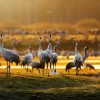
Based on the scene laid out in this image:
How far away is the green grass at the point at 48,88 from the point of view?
26719 millimetres

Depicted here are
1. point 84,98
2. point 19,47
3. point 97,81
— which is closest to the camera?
point 84,98

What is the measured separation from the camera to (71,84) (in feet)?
105

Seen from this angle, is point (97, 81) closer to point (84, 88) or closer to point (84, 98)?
point (84, 88)

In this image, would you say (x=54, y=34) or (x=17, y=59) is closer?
(x=17, y=59)

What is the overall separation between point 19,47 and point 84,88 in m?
69.6

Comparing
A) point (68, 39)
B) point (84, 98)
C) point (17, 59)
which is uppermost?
point (68, 39)

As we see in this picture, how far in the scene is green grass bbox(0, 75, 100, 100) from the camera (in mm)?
26719

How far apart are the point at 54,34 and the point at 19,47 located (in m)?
13.7

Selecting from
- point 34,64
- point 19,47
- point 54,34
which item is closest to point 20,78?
point 34,64

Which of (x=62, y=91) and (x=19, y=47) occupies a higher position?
(x=19, y=47)

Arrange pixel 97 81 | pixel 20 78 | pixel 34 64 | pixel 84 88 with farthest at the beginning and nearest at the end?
pixel 34 64
pixel 97 81
pixel 20 78
pixel 84 88

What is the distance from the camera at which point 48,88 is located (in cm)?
2981

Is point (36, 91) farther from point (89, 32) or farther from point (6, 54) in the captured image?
point (89, 32)

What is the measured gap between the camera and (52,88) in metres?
29.7
